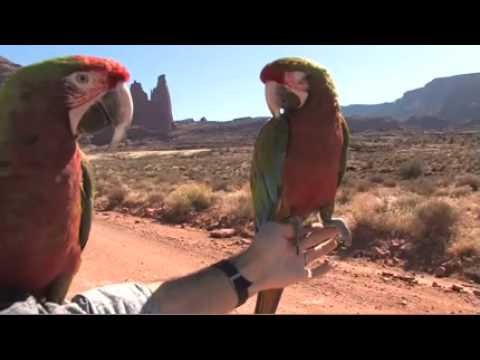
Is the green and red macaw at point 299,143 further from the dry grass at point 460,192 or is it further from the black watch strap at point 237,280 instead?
the dry grass at point 460,192

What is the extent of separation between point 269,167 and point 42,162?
4.92 feet

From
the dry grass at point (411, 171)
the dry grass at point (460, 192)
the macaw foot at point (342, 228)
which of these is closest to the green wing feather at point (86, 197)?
the macaw foot at point (342, 228)

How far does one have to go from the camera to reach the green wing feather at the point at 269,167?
112 inches

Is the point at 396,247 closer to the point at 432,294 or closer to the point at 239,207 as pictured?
the point at 432,294

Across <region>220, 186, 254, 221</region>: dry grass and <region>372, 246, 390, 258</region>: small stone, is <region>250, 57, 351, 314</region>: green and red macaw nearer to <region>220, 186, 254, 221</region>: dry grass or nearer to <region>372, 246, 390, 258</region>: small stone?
<region>372, 246, 390, 258</region>: small stone

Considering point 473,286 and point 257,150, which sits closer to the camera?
point 257,150

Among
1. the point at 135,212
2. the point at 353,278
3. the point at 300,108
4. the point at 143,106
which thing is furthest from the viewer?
the point at 143,106

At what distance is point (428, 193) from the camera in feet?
36.2

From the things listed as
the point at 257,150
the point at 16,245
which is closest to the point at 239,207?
the point at 257,150

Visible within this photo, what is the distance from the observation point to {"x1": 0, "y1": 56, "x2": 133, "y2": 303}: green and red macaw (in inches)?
76.2

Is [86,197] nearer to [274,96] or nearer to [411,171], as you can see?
[274,96]

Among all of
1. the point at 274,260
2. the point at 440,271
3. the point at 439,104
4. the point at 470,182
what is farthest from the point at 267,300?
the point at 439,104

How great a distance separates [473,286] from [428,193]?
18.2 ft
